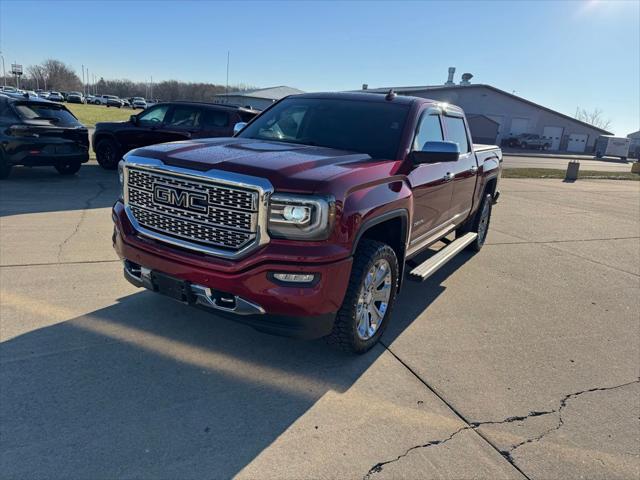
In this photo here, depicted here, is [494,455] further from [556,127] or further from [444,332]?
[556,127]

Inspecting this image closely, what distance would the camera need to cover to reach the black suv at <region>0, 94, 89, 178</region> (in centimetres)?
905

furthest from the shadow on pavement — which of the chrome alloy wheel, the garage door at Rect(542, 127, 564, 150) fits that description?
the garage door at Rect(542, 127, 564, 150)

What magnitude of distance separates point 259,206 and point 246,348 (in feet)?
4.26

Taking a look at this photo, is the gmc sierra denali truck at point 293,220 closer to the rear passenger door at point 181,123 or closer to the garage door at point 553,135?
the rear passenger door at point 181,123

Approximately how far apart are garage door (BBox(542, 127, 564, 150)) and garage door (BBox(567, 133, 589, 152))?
2046 millimetres

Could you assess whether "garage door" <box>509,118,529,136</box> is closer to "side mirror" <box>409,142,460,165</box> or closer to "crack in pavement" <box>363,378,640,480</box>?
"side mirror" <box>409,142,460,165</box>

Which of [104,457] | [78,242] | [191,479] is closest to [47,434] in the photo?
[104,457]

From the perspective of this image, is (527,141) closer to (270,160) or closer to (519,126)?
(519,126)

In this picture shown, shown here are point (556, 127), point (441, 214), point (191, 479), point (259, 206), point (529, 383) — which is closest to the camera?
point (191, 479)

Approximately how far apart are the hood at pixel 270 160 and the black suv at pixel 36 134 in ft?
23.2

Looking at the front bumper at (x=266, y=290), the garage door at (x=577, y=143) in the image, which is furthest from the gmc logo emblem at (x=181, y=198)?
the garage door at (x=577, y=143)

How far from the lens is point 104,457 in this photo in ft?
7.94

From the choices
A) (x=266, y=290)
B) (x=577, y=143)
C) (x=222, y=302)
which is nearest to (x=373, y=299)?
(x=266, y=290)

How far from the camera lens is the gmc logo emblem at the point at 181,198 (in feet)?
10.1
